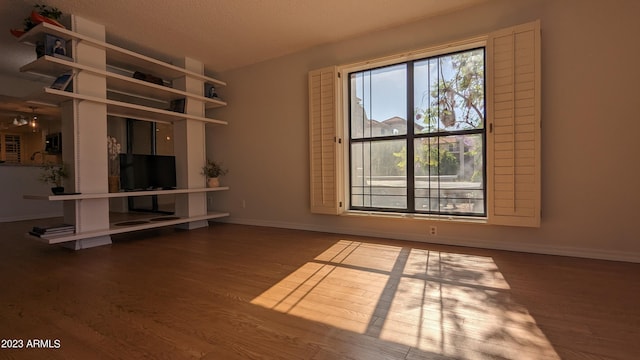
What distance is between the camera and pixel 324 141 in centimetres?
393

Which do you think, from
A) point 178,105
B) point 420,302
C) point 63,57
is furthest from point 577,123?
point 63,57

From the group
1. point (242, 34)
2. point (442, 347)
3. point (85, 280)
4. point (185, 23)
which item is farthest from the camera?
point (242, 34)

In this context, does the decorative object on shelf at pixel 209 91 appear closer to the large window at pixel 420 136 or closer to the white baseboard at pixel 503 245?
the large window at pixel 420 136

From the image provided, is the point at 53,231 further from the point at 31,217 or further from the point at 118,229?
the point at 31,217

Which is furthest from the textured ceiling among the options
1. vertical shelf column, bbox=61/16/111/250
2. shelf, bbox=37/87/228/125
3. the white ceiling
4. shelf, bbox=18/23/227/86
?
shelf, bbox=37/87/228/125

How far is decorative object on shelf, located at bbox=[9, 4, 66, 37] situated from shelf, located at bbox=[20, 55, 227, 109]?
0.34m

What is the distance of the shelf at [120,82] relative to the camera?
2966mm

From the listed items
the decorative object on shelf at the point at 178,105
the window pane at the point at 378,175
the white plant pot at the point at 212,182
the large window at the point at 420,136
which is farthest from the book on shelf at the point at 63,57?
the window pane at the point at 378,175

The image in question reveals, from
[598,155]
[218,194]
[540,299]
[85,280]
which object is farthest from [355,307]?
[218,194]

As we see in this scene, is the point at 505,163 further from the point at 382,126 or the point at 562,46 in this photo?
the point at 382,126

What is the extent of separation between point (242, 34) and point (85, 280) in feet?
9.88

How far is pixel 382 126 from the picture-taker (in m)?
3.81

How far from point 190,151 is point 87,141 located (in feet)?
4.24

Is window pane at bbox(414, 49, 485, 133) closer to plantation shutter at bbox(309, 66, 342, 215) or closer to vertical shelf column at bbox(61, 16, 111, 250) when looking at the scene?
plantation shutter at bbox(309, 66, 342, 215)
